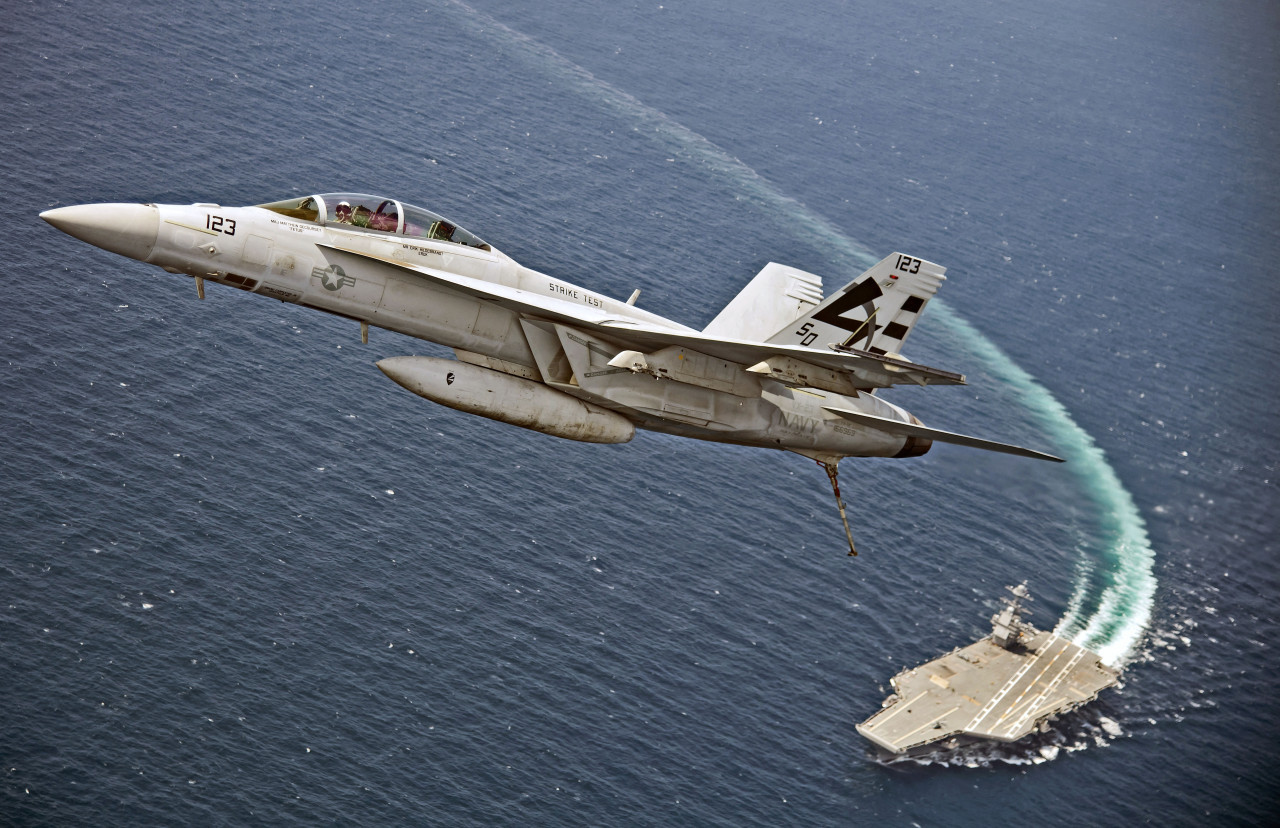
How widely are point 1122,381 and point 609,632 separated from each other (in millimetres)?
82467

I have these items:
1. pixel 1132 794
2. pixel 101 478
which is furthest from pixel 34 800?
pixel 1132 794

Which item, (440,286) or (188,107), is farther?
(188,107)

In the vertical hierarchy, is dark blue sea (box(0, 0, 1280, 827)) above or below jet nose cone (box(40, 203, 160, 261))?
below

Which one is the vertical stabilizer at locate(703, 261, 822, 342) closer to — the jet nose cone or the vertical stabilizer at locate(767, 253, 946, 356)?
the vertical stabilizer at locate(767, 253, 946, 356)

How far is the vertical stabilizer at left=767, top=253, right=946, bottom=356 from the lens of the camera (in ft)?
163

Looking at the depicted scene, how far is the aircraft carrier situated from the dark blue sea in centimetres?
196

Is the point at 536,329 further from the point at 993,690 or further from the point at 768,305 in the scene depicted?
the point at 993,690

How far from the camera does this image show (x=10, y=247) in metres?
125

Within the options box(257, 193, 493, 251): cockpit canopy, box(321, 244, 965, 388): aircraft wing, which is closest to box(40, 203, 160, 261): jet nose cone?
box(257, 193, 493, 251): cockpit canopy

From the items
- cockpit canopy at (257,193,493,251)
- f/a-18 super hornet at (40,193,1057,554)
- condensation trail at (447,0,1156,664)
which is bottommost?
condensation trail at (447,0,1156,664)

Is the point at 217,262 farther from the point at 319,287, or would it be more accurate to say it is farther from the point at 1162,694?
the point at 1162,694

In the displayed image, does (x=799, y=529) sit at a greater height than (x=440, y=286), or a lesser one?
lesser

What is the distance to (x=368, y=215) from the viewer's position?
43594 millimetres

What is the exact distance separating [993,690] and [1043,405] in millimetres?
41369
